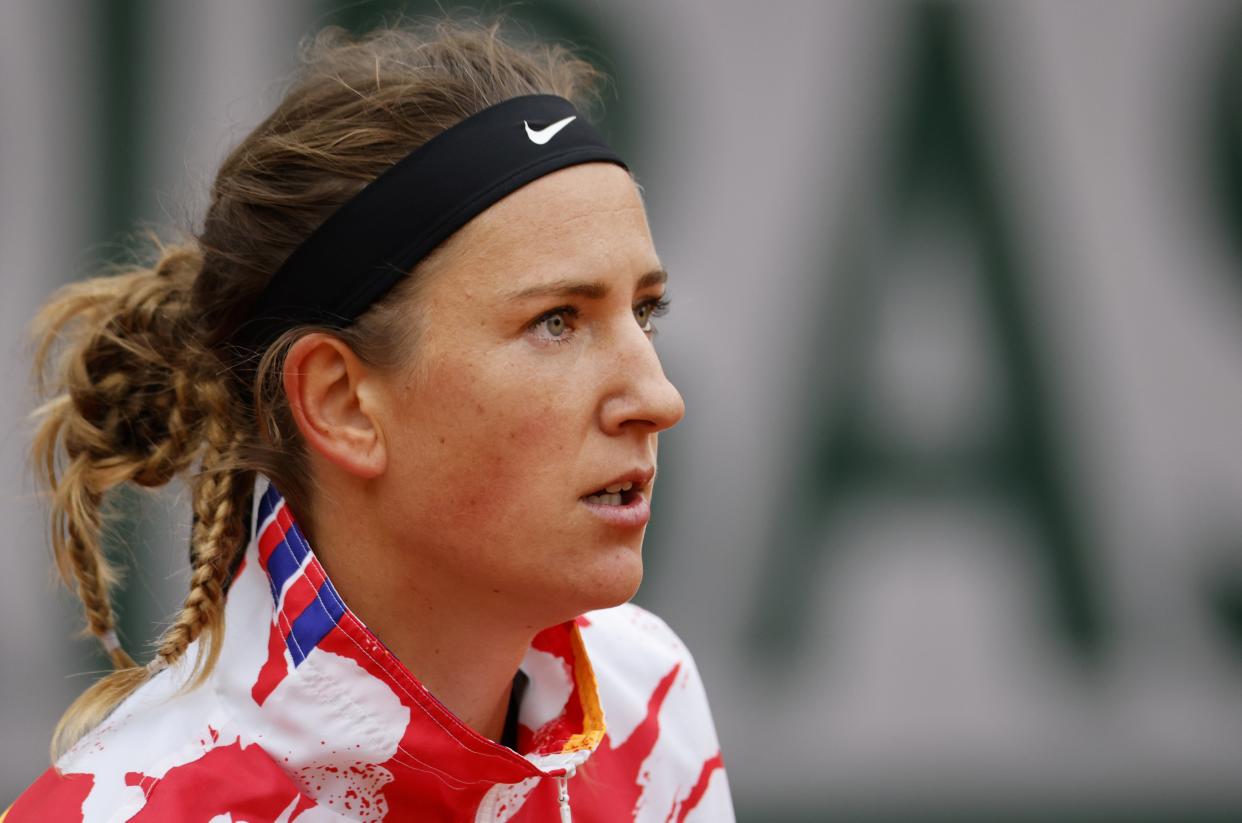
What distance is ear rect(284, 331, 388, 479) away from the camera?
1626 millimetres

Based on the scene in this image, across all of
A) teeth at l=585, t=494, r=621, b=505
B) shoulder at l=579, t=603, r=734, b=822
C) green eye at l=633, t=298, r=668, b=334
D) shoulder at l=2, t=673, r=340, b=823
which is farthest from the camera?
shoulder at l=579, t=603, r=734, b=822

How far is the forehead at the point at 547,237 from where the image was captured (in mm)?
1585

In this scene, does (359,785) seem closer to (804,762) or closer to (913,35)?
(804,762)

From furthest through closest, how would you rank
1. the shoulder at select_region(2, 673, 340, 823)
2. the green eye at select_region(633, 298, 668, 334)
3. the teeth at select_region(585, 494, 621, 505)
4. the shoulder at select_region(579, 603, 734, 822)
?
the shoulder at select_region(579, 603, 734, 822)
the green eye at select_region(633, 298, 668, 334)
the teeth at select_region(585, 494, 621, 505)
the shoulder at select_region(2, 673, 340, 823)

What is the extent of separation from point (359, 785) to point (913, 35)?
8.90 ft

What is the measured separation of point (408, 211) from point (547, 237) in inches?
6.2

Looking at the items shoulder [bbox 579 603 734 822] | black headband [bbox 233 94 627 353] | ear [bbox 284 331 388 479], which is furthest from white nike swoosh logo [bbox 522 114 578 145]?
shoulder [bbox 579 603 734 822]

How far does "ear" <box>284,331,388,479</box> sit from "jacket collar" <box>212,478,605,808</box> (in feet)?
0.34

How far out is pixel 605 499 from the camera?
5.30 feet

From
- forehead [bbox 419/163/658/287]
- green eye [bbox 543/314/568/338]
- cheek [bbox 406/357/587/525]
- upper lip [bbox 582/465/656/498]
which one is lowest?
upper lip [bbox 582/465/656/498]

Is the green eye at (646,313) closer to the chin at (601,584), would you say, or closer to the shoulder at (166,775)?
the chin at (601,584)

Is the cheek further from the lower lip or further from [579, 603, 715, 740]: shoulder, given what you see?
[579, 603, 715, 740]: shoulder

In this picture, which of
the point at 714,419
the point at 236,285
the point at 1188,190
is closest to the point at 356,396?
the point at 236,285

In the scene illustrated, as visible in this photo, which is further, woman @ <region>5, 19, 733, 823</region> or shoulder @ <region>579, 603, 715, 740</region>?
shoulder @ <region>579, 603, 715, 740</region>
